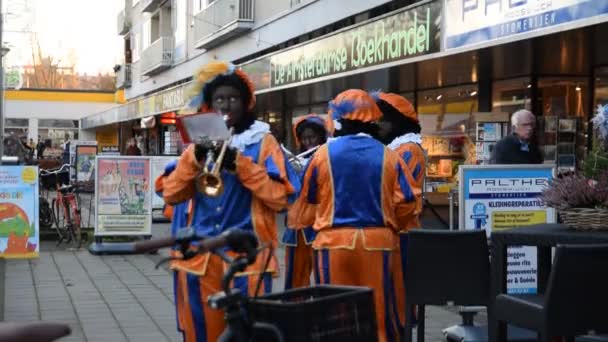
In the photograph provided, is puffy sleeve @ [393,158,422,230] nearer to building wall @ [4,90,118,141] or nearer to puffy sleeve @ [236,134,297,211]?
puffy sleeve @ [236,134,297,211]

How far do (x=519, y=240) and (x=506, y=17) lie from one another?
4.77 meters

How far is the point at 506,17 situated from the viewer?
30.5 feet

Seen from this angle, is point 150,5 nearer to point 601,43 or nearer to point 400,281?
point 601,43

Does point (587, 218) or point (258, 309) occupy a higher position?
point (587, 218)

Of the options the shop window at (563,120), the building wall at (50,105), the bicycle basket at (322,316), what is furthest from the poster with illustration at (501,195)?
the building wall at (50,105)

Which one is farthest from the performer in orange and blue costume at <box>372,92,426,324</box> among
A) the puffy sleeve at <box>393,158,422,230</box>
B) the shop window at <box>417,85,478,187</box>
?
the shop window at <box>417,85,478,187</box>

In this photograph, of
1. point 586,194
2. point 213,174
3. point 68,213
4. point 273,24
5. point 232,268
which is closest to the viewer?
point 232,268

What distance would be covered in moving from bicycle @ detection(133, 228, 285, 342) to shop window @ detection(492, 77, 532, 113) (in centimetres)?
1292

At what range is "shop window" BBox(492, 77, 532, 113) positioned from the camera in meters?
15.2

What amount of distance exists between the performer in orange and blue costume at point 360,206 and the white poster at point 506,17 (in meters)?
3.36

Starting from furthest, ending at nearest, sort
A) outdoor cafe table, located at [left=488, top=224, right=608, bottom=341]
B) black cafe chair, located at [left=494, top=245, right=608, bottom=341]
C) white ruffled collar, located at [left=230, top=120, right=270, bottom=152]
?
outdoor cafe table, located at [left=488, top=224, right=608, bottom=341]
white ruffled collar, located at [left=230, top=120, right=270, bottom=152]
black cafe chair, located at [left=494, top=245, right=608, bottom=341]

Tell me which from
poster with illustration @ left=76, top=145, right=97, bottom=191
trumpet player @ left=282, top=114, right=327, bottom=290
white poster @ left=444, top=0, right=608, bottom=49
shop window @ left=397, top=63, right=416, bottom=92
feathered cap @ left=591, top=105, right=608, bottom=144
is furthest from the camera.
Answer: poster with illustration @ left=76, top=145, right=97, bottom=191

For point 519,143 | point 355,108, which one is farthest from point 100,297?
point 355,108

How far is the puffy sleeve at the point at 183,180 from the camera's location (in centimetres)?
436
